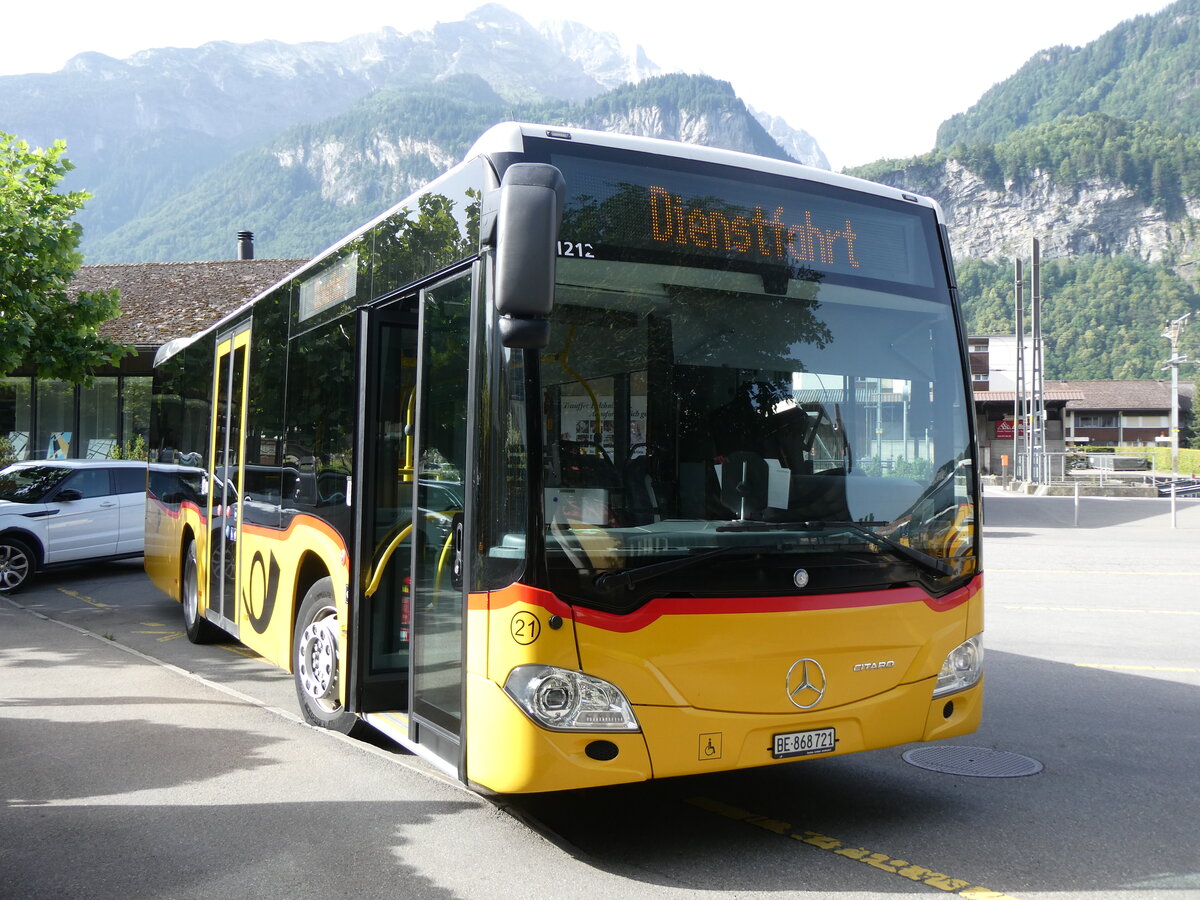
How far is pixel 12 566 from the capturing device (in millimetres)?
14680

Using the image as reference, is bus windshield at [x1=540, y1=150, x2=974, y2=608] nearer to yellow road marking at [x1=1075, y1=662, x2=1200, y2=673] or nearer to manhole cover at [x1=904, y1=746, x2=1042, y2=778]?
manhole cover at [x1=904, y1=746, x2=1042, y2=778]

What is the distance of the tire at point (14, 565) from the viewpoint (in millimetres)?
14602

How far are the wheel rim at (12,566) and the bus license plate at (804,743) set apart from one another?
516 inches

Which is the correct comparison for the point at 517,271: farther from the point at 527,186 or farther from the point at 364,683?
the point at 364,683

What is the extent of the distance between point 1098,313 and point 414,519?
147m

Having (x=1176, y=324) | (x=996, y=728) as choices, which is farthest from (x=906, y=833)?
(x=1176, y=324)

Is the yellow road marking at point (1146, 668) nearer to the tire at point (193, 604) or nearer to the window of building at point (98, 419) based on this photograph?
the tire at point (193, 604)

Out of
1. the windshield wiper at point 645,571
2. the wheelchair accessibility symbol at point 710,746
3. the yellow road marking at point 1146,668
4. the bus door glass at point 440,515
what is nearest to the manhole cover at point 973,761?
the wheelchair accessibility symbol at point 710,746

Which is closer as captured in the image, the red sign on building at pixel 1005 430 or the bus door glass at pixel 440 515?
the bus door glass at pixel 440 515

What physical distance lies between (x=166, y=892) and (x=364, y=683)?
170 cm

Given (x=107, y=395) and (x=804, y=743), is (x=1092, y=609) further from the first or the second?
(x=107, y=395)

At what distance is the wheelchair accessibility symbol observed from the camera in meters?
4.39

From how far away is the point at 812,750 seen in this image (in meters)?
4.61

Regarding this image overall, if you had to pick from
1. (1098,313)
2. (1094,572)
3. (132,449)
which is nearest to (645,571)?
(1094,572)
